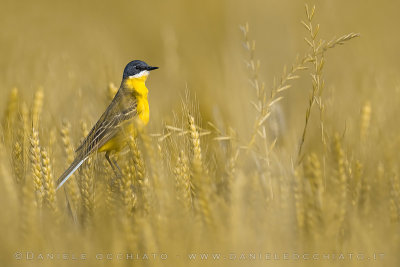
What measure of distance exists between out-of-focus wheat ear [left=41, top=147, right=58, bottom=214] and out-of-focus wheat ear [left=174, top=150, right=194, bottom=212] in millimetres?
720

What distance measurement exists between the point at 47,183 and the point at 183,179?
0.81 m

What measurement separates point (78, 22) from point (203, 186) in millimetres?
10739

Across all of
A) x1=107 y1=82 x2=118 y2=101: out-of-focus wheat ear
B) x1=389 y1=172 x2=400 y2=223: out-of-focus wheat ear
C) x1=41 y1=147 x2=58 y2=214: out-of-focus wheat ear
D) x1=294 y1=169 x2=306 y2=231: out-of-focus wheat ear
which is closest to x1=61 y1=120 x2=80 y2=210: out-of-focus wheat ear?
x1=41 y1=147 x2=58 y2=214: out-of-focus wheat ear

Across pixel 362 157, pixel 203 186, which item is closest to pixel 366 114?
pixel 362 157

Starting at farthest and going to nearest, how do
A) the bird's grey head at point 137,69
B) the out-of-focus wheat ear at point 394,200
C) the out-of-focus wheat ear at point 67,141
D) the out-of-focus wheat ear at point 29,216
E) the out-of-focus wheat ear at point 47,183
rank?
the bird's grey head at point 137,69, the out-of-focus wheat ear at point 67,141, the out-of-focus wheat ear at point 47,183, the out-of-focus wheat ear at point 394,200, the out-of-focus wheat ear at point 29,216

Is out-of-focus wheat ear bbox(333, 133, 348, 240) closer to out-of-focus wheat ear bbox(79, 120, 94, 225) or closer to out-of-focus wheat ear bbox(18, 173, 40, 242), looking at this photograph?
out-of-focus wheat ear bbox(79, 120, 94, 225)

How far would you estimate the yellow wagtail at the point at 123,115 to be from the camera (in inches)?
175

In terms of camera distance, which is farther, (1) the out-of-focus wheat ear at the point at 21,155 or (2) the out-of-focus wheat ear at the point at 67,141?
(2) the out-of-focus wheat ear at the point at 67,141

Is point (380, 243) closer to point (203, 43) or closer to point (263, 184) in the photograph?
point (263, 184)

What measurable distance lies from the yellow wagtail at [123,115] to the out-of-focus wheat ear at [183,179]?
0.97 m

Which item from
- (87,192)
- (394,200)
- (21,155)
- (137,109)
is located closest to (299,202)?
(394,200)

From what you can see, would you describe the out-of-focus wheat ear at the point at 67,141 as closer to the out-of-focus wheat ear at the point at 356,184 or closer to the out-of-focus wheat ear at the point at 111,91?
the out-of-focus wheat ear at the point at 111,91

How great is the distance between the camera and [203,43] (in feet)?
38.2

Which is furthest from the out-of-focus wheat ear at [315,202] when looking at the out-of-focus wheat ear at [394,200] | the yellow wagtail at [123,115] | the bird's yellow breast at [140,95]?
the bird's yellow breast at [140,95]
